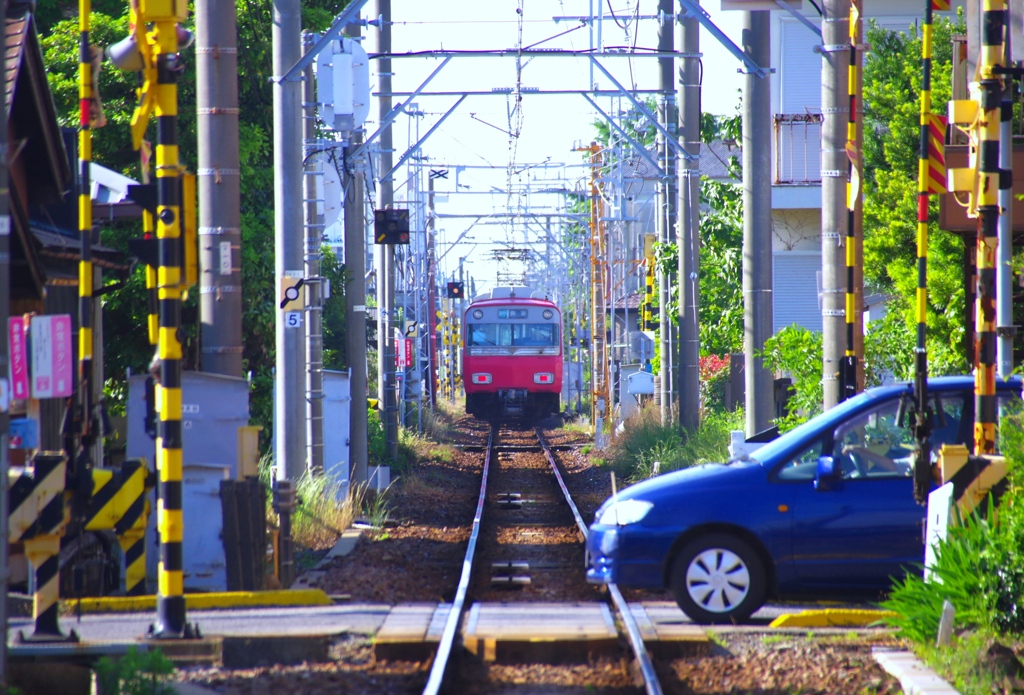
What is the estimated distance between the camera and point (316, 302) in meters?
13.4

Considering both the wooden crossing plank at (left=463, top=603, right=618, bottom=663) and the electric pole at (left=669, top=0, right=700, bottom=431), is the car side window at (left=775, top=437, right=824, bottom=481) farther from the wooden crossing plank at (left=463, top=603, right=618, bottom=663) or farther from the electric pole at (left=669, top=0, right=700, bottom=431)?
the electric pole at (left=669, top=0, right=700, bottom=431)

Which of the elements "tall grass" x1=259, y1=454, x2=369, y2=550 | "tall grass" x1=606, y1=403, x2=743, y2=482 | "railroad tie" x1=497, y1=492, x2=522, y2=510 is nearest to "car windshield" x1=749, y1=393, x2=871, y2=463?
"tall grass" x1=259, y1=454, x2=369, y2=550

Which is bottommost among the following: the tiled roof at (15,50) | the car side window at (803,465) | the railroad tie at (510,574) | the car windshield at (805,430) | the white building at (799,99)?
the railroad tie at (510,574)

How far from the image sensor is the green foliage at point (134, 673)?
6.08 meters

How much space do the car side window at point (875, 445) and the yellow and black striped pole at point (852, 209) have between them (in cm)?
188

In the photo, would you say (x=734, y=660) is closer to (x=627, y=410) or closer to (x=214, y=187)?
(x=214, y=187)

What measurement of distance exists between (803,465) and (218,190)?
16.9ft

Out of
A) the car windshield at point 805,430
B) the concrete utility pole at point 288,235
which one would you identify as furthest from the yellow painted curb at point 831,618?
the concrete utility pole at point 288,235

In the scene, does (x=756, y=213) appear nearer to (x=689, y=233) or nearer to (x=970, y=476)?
(x=689, y=233)

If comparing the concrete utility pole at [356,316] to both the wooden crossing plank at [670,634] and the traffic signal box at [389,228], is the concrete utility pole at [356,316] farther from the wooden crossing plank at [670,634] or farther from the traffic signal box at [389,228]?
the wooden crossing plank at [670,634]

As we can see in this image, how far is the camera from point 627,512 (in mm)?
8633

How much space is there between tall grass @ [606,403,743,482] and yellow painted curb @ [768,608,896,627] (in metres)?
8.06

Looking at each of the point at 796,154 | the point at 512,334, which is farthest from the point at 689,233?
the point at 512,334

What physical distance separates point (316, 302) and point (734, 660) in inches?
283
